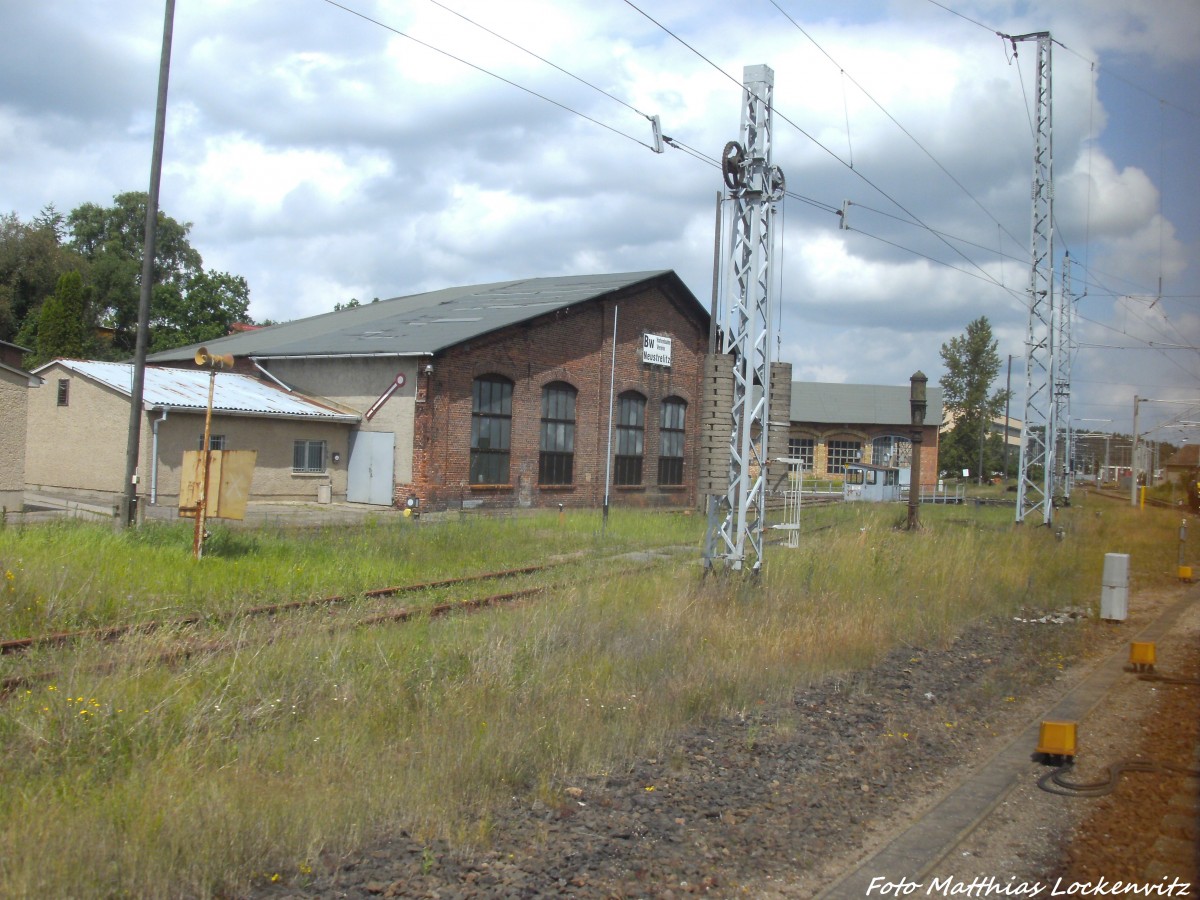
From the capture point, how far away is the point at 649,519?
85.7 ft

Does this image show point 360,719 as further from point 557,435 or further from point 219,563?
point 557,435

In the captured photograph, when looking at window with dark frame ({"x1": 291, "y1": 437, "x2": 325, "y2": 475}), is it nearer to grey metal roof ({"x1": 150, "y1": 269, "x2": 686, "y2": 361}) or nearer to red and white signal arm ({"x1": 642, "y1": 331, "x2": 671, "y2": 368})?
grey metal roof ({"x1": 150, "y1": 269, "x2": 686, "y2": 361})

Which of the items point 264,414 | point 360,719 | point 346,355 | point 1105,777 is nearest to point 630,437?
point 346,355

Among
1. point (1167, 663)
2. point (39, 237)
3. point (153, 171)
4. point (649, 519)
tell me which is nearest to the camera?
point (1167, 663)

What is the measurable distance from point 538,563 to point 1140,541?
18219 millimetres

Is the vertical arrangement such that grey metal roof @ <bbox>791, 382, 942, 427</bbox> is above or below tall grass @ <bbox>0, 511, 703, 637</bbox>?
above

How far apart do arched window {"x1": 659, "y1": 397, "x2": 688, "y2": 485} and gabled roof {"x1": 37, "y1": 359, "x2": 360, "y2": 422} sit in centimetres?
1135

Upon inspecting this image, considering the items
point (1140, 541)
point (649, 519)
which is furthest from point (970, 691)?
point (1140, 541)

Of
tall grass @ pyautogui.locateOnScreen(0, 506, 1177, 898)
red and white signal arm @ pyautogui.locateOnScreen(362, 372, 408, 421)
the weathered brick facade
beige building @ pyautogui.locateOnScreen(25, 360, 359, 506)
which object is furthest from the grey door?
tall grass @ pyautogui.locateOnScreen(0, 506, 1177, 898)

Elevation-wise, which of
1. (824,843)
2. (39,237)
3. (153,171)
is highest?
(39,237)

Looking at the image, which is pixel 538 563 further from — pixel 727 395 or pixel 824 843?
pixel 824 843

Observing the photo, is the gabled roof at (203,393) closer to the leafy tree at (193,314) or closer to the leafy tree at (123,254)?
the leafy tree at (193,314)

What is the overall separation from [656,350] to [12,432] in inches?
790

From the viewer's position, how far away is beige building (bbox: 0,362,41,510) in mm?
19469
